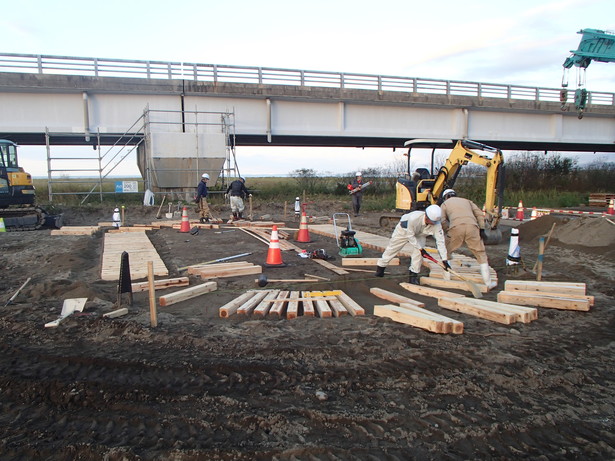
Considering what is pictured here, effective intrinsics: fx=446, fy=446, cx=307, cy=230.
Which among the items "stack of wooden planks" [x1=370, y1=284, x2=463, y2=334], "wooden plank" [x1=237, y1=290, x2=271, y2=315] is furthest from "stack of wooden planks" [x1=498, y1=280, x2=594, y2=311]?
"wooden plank" [x1=237, y1=290, x2=271, y2=315]

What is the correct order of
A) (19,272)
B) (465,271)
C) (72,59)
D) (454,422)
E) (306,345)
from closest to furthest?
1. (454,422)
2. (306,345)
3. (465,271)
4. (19,272)
5. (72,59)

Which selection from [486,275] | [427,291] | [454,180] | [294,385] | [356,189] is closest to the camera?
[294,385]

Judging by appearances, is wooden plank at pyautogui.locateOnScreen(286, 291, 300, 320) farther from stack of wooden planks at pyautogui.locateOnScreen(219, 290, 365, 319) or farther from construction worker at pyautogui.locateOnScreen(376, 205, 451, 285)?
construction worker at pyautogui.locateOnScreen(376, 205, 451, 285)

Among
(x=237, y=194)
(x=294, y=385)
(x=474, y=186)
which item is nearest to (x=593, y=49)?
(x=474, y=186)

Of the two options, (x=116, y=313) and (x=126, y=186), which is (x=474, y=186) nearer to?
(x=126, y=186)

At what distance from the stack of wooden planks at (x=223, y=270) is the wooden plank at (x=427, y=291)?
2950 millimetres

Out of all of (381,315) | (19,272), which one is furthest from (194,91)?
(381,315)

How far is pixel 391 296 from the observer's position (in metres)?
7.12

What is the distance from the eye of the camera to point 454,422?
357 cm

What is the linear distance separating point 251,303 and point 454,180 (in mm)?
8958

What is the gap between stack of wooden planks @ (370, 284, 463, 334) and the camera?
17.9 feet

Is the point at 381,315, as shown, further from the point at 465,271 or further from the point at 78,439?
the point at 78,439

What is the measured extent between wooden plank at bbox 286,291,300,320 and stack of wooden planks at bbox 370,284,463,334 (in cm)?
112

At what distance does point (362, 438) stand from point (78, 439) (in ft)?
6.93
